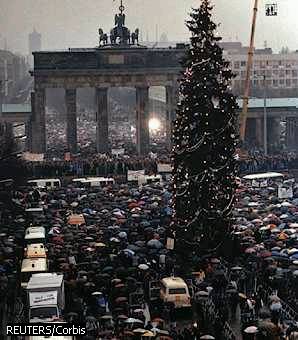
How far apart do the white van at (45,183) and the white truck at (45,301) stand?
2080cm

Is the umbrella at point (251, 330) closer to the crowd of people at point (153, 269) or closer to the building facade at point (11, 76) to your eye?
the crowd of people at point (153, 269)

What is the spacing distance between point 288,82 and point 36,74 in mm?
47977

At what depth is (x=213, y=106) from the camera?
2442cm

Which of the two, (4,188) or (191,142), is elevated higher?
(191,142)

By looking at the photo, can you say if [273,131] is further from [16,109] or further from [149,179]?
[149,179]

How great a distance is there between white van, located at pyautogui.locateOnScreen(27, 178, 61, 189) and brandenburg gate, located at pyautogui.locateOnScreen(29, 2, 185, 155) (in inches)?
514

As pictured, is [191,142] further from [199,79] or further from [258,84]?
[258,84]

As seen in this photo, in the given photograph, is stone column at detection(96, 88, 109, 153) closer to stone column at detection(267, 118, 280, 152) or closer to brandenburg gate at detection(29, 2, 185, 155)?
brandenburg gate at detection(29, 2, 185, 155)

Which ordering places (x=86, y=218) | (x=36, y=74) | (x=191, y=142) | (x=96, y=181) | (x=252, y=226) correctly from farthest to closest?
1. (x=36, y=74)
2. (x=96, y=181)
3. (x=86, y=218)
4. (x=252, y=226)
5. (x=191, y=142)

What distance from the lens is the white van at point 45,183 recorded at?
3981 centimetres

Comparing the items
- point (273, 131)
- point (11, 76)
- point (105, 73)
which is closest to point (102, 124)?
point (105, 73)

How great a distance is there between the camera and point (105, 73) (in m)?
53.2

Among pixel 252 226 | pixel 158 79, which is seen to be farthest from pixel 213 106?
pixel 158 79

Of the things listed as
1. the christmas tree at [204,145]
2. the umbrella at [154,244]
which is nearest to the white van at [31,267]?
the umbrella at [154,244]
